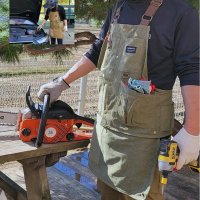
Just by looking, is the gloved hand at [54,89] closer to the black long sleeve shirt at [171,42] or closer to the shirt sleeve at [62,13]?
the black long sleeve shirt at [171,42]

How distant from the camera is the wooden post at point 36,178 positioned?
6.04 feet

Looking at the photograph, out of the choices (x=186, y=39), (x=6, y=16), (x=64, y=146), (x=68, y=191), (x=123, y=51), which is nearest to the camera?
(x=186, y=39)

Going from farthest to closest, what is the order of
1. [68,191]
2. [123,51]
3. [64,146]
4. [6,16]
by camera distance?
[68,191]
[6,16]
[64,146]
[123,51]

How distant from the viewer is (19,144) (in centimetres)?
176

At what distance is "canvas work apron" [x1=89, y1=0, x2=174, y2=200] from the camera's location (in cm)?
148

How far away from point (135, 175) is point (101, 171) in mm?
166

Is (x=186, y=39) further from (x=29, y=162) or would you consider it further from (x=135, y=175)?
(x=29, y=162)

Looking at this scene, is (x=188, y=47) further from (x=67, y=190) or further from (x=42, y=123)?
(x=67, y=190)

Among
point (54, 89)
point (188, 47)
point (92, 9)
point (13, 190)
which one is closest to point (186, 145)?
point (188, 47)

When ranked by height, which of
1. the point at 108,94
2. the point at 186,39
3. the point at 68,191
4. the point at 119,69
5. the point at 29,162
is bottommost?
the point at 68,191

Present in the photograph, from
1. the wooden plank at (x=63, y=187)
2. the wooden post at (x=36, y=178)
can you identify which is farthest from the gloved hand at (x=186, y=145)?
the wooden plank at (x=63, y=187)

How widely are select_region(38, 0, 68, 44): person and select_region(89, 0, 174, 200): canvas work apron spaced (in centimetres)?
91

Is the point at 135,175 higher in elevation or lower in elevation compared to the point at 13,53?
lower

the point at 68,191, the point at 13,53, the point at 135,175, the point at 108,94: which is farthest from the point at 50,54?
the point at 135,175
